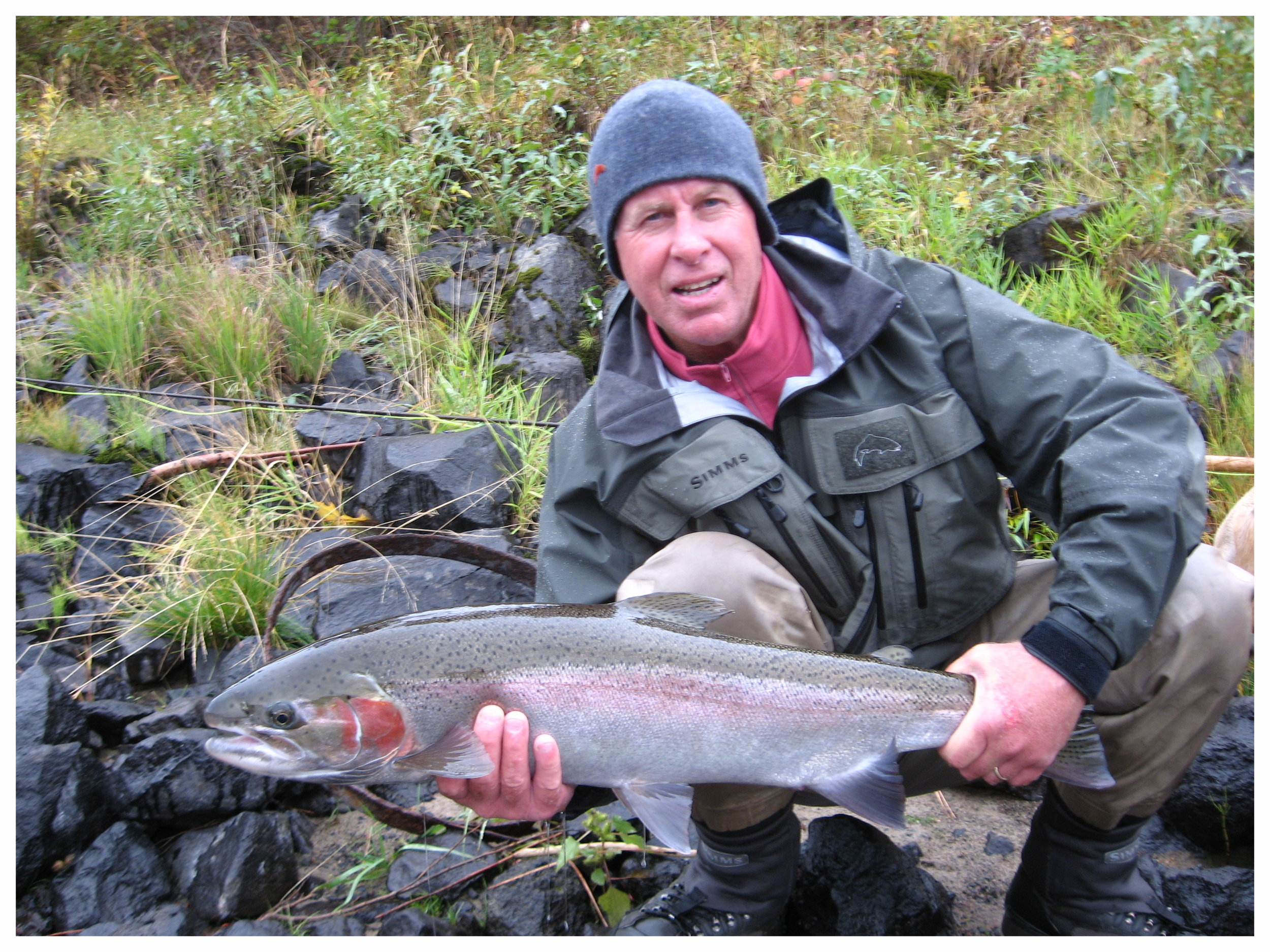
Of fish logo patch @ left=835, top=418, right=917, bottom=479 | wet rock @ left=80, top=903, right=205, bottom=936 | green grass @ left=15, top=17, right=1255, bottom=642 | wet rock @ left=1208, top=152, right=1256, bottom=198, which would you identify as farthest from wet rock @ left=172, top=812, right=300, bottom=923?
wet rock @ left=1208, top=152, right=1256, bottom=198

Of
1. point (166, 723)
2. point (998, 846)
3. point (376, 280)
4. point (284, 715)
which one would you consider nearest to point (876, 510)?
point (998, 846)

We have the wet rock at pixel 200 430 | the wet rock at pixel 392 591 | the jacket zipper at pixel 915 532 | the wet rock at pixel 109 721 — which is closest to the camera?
the jacket zipper at pixel 915 532

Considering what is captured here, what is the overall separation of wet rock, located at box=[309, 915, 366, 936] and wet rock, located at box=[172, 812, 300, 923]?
0.65 feet

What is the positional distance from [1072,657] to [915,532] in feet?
1.62

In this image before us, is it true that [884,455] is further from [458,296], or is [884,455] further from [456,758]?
[458,296]

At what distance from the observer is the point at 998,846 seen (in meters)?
2.90

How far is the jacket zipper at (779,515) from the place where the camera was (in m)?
2.38

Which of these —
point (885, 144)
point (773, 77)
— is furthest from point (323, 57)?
point (885, 144)

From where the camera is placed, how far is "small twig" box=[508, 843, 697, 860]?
280cm

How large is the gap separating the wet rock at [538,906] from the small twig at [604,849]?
6 cm

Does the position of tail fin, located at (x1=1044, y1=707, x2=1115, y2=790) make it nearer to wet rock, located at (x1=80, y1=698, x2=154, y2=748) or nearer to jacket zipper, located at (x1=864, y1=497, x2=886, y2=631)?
jacket zipper, located at (x1=864, y1=497, x2=886, y2=631)

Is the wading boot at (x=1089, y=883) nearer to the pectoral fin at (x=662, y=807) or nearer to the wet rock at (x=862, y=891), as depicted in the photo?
the wet rock at (x=862, y=891)

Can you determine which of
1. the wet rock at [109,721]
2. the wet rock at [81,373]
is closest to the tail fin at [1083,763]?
the wet rock at [109,721]

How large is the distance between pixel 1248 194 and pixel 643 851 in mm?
5077
